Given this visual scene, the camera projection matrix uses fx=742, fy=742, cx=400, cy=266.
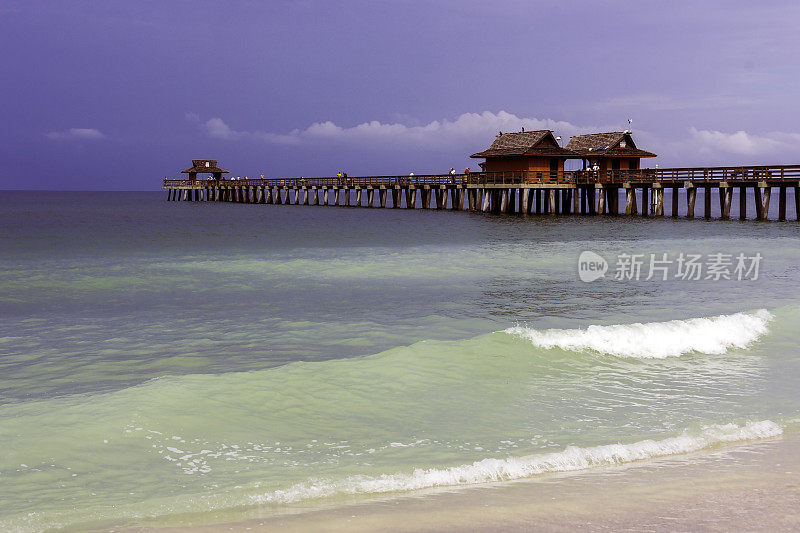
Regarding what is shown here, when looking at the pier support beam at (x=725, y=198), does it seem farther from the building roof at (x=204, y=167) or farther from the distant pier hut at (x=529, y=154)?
the building roof at (x=204, y=167)

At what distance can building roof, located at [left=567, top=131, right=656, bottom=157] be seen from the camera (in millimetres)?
51594

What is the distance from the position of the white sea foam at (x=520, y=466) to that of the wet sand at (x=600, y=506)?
144 mm

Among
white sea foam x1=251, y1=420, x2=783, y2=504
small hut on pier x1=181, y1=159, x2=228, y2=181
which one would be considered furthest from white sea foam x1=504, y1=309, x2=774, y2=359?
small hut on pier x1=181, y1=159, x2=228, y2=181

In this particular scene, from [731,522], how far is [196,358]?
7230 millimetres

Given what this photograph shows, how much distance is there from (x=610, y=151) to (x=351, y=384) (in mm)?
47087

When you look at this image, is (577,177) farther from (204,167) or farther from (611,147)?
(204,167)

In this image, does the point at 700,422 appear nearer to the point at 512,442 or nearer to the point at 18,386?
the point at 512,442

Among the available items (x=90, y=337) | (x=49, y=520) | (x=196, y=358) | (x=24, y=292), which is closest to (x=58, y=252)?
(x=24, y=292)

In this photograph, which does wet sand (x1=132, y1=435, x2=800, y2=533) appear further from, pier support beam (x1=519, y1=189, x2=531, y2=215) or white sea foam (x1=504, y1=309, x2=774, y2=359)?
pier support beam (x1=519, y1=189, x2=531, y2=215)

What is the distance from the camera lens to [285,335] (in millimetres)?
11445

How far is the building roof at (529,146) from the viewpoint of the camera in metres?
50.0

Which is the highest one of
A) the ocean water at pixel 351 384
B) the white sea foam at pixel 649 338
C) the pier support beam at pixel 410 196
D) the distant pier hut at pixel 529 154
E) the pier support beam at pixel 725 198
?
the distant pier hut at pixel 529 154

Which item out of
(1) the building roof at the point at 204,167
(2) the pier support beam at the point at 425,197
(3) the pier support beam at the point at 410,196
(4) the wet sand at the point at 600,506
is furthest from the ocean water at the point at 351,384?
(1) the building roof at the point at 204,167

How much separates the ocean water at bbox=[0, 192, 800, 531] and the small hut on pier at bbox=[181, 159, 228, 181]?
3252 inches
